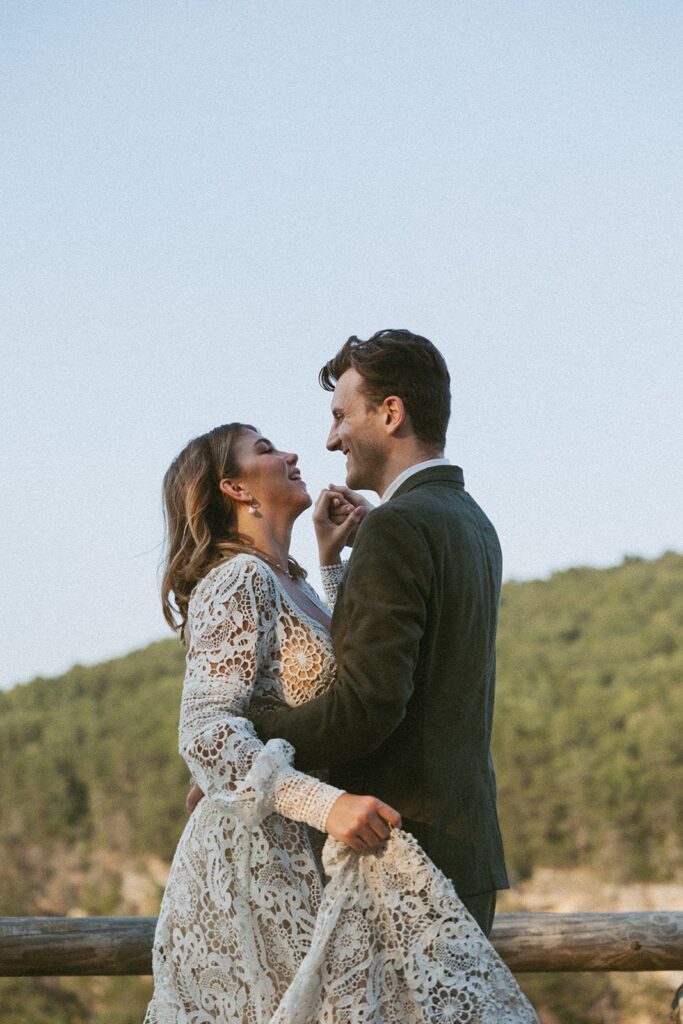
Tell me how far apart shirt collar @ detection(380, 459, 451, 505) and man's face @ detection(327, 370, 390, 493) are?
0.07 meters

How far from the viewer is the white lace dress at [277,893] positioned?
7.32ft

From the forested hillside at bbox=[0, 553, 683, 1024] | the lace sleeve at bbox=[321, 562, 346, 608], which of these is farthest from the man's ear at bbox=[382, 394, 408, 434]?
the forested hillside at bbox=[0, 553, 683, 1024]

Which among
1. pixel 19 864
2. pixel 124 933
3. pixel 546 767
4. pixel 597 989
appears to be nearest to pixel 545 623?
pixel 546 767

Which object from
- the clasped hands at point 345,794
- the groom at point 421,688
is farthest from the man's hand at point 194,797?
the groom at point 421,688

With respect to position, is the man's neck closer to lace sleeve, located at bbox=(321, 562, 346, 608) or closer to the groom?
the groom

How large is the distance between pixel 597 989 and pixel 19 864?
7459mm

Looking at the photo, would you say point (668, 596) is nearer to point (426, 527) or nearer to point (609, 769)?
point (609, 769)

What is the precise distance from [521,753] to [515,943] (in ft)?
32.3

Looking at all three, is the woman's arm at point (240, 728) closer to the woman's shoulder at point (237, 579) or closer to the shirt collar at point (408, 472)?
the woman's shoulder at point (237, 579)

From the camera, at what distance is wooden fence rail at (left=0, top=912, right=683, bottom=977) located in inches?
152

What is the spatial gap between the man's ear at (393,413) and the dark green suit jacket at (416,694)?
9.3 inches

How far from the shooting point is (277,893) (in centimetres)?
246

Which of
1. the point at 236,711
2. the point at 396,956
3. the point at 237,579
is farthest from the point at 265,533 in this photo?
the point at 396,956

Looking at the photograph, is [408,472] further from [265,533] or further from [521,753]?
[521,753]
